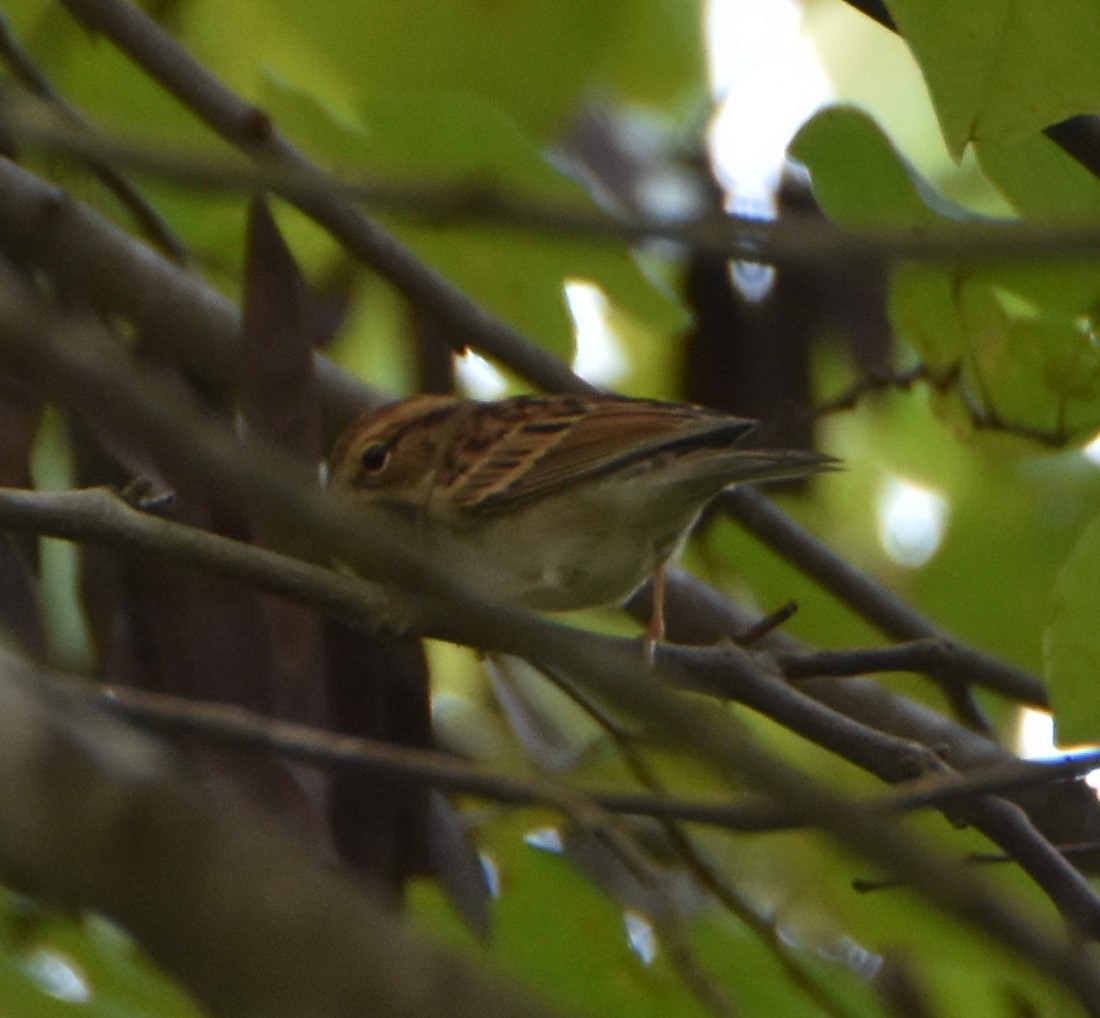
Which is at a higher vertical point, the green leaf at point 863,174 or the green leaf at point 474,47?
the green leaf at point 474,47

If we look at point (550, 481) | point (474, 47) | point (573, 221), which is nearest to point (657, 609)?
point (550, 481)

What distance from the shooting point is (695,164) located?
4871mm

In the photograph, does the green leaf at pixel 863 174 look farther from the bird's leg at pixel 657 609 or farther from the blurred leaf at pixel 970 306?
the bird's leg at pixel 657 609

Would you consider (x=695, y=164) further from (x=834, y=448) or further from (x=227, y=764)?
(x=227, y=764)

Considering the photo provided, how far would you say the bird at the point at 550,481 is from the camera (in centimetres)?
324

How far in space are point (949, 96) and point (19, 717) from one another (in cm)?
149

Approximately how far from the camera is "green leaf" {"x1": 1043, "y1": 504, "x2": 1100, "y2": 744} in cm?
210

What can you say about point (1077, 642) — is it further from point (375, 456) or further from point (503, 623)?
point (375, 456)

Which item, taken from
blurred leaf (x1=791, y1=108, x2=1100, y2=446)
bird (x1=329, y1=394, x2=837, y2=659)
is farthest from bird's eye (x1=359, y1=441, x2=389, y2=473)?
blurred leaf (x1=791, y1=108, x2=1100, y2=446)

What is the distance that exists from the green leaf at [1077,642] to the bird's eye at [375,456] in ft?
5.82

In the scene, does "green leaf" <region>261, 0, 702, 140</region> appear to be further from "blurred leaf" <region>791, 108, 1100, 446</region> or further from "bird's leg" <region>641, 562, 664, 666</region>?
"bird's leg" <region>641, 562, 664, 666</region>

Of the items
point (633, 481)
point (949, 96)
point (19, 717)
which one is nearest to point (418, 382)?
point (633, 481)

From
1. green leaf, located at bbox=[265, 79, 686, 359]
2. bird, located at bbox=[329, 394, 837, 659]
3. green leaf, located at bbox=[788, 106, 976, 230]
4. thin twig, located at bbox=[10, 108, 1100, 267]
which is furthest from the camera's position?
bird, located at bbox=[329, 394, 837, 659]

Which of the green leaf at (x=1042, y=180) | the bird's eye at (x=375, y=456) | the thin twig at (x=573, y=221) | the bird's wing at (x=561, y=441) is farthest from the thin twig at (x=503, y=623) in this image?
the bird's eye at (x=375, y=456)
